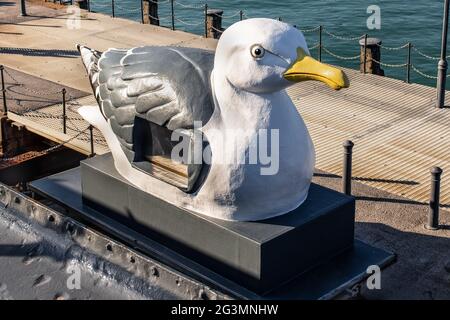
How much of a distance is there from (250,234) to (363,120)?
22.5ft

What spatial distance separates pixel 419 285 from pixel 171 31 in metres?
13.9

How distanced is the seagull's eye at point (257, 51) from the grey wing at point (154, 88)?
32.0 inches

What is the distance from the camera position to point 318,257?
9406mm

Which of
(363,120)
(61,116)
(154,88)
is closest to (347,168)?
(363,120)

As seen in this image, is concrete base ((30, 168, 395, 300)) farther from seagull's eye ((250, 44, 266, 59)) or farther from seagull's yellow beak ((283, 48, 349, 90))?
seagull's eye ((250, 44, 266, 59))

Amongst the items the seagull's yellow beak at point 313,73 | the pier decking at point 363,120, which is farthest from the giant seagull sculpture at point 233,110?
the pier decking at point 363,120

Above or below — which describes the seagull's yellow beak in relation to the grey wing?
above

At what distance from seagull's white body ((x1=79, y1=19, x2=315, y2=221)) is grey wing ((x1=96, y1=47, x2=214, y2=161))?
0.21m

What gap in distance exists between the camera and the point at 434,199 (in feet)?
35.8

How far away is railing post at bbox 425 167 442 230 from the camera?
10.8 metres

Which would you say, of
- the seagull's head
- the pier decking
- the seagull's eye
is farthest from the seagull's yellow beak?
the pier decking

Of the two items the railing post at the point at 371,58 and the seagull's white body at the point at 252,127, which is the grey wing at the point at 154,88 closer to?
the seagull's white body at the point at 252,127
